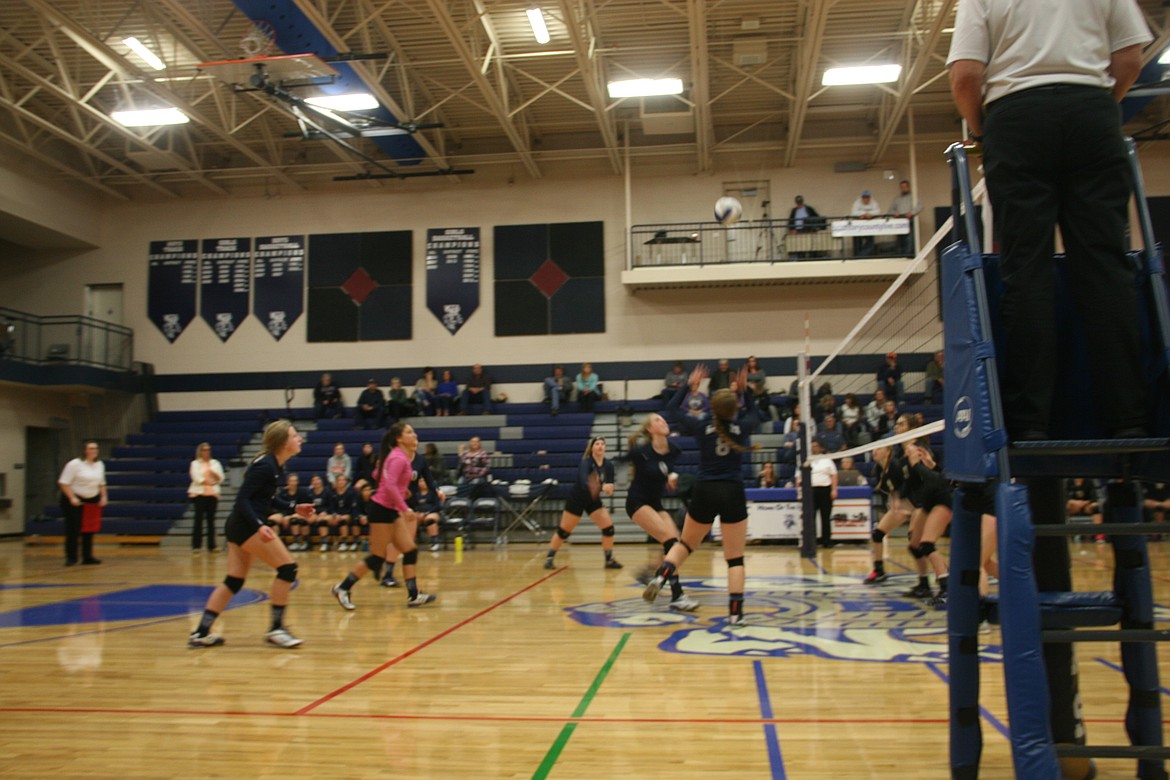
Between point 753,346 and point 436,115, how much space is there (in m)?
9.30

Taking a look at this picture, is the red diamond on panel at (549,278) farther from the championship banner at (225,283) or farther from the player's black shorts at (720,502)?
the player's black shorts at (720,502)

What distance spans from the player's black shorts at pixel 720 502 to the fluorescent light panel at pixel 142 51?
13881 mm

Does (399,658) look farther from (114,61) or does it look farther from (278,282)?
(278,282)

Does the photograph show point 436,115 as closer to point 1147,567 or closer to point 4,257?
point 4,257

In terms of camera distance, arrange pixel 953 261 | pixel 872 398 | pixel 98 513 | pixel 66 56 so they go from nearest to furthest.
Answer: pixel 953 261
pixel 98 513
pixel 66 56
pixel 872 398

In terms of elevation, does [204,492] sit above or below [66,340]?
below

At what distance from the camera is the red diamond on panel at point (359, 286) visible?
69.9 feet

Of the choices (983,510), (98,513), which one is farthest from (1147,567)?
(98,513)

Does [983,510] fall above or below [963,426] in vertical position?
below

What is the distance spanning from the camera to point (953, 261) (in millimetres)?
2779

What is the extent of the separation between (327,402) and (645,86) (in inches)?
415

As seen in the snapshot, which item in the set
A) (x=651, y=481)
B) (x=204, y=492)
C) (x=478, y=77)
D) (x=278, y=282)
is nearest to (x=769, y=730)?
(x=651, y=481)

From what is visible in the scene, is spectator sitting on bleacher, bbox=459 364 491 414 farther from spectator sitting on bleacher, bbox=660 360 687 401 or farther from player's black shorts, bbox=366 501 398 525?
player's black shorts, bbox=366 501 398 525

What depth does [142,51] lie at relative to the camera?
1506 cm
